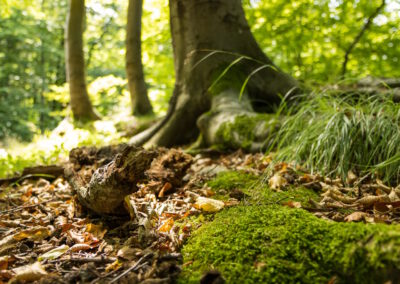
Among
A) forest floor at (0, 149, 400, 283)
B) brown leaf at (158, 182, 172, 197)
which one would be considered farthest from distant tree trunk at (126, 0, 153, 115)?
brown leaf at (158, 182, 172, 197)

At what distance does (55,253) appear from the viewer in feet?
4.33

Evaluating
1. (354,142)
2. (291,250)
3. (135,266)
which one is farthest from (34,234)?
(354,142)

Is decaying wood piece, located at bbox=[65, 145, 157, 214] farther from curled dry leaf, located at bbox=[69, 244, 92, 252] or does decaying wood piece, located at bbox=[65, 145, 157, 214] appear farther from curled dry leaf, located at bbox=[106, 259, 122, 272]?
curled dry leaf, located at bbox=[106, 259, 122, 272]

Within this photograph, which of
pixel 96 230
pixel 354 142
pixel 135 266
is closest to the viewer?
pixel 135 266

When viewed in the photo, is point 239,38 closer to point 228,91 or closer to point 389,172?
point 228,91

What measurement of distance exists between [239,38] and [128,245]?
133 inches

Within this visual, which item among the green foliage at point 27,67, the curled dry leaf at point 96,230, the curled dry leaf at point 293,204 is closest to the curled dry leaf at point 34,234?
the curled dry leaf at point 96,230

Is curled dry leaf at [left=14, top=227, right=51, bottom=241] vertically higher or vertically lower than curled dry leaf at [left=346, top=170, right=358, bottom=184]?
higher

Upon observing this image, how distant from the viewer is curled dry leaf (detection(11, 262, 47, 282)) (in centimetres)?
110

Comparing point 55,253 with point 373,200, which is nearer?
point 55,253

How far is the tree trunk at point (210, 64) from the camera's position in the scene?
3.88 meters

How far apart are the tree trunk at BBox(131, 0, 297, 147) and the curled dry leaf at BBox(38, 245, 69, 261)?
2.63 metres

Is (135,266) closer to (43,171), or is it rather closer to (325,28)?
(43,171)

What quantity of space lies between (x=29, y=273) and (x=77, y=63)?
23.7 ft
